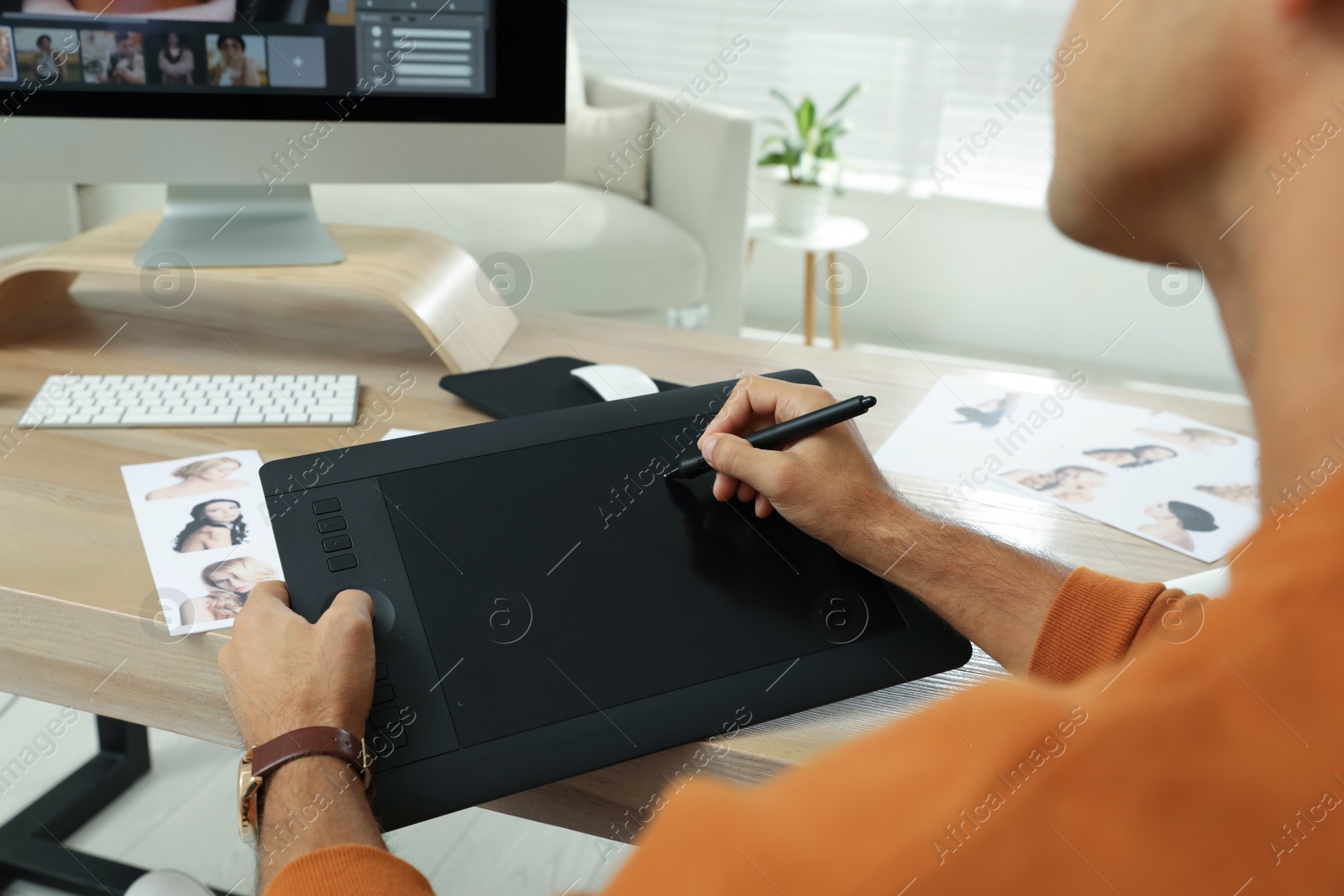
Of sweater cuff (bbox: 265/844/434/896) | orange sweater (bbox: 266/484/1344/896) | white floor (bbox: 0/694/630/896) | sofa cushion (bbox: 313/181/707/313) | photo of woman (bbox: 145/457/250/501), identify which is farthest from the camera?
sofa cushion (bbox: 313/181/707/313)

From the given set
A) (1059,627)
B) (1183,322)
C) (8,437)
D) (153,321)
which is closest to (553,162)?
(153,321)

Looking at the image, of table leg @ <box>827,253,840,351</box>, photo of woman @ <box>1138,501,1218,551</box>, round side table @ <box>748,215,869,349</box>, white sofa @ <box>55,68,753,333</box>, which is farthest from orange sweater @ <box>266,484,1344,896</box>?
table leg @ <box>827,253,840,351</box>

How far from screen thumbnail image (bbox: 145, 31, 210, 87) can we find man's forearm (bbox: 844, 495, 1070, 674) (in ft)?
2.83

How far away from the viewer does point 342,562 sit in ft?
2.10

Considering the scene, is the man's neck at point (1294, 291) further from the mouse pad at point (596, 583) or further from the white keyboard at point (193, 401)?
the white keyboard at point (193, 401)

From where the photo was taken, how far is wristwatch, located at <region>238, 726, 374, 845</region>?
21.7 inches

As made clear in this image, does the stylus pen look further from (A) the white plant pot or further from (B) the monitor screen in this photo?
(A) the white plant pot

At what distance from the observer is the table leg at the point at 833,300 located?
127 inches

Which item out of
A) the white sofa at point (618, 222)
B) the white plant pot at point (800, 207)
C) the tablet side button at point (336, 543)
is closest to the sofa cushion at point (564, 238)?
the white sofa at point (618, 222)

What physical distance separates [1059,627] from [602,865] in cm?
99

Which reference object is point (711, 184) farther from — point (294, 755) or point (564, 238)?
point (294, 755)

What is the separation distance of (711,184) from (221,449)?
1.83 m

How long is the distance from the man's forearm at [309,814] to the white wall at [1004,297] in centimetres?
303

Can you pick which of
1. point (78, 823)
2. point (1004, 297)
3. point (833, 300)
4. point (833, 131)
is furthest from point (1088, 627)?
point (1004, 297)
